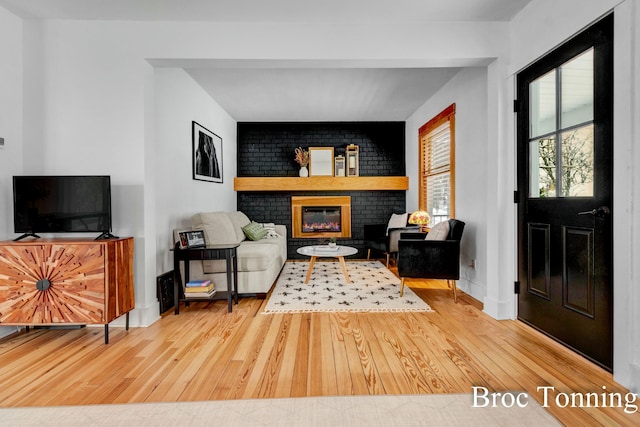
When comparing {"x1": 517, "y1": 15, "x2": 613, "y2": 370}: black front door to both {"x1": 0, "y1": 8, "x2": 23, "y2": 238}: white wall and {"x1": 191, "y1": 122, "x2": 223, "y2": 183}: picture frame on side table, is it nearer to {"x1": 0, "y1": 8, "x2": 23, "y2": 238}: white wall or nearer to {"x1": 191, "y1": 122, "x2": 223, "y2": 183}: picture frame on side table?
{"x1": 191, "y1": 122, "x2": 223, "y2": 183}: picture frame on side table

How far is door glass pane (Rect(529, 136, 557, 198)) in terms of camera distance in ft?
8.02

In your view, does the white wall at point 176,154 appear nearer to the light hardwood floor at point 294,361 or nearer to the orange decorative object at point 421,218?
the light hardwood floor at point 294,361

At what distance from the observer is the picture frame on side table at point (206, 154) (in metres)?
4.21

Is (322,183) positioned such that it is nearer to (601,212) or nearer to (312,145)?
(312,145)

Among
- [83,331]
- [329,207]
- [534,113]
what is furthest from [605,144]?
[329,207]

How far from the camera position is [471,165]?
362cm

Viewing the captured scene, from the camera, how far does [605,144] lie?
6.44ft

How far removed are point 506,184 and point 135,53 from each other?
3.31 metres

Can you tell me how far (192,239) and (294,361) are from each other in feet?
5.66

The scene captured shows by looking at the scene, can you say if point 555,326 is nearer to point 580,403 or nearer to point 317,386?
point 580,403

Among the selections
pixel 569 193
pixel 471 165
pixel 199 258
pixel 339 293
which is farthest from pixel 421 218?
pixel 199 258

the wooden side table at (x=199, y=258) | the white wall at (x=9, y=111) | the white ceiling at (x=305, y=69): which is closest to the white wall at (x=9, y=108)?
the white wall at (x=9, y=111)

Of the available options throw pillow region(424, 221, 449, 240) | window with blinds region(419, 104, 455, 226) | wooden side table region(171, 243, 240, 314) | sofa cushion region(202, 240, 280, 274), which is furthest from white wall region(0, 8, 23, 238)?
window with blinds region(419, 104, 455, 226)

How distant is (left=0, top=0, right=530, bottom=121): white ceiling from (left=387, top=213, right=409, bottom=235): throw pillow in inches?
69.0
